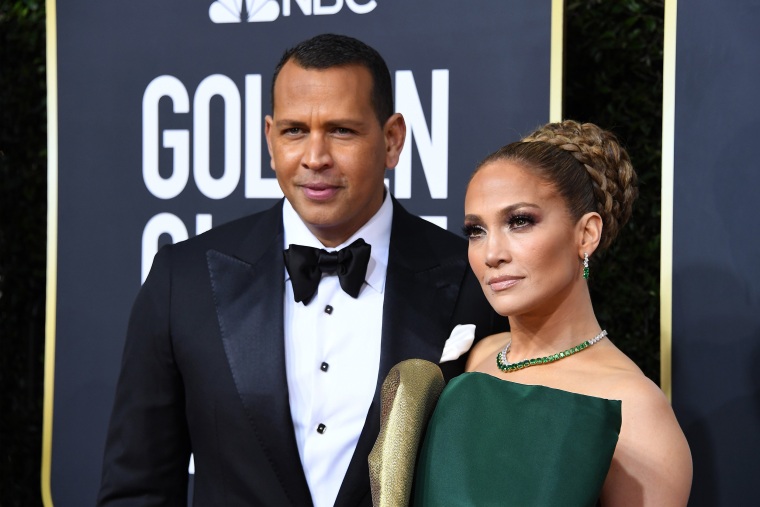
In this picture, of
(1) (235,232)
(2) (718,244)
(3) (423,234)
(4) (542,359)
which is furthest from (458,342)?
(2) (718,244)

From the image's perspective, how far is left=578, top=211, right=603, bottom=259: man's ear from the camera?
60.6 inches

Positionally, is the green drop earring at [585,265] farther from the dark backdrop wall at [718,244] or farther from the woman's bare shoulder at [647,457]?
the dark backdrop wall at [718,244]

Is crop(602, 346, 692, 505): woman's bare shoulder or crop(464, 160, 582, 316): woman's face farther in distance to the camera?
crop(464, 160, 582, 316): woman's face

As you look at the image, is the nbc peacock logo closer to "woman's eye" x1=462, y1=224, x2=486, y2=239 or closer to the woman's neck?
"woman's eye" x1=462, y1=224, x2=486, y2=239

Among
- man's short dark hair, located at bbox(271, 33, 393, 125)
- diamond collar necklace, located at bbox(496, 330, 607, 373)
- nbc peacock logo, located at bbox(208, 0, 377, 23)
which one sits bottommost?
diamond collar necklace, located at bbox(496, 330, 607, 373)

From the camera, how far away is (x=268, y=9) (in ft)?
8.30

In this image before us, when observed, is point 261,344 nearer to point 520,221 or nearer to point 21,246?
point 520,221

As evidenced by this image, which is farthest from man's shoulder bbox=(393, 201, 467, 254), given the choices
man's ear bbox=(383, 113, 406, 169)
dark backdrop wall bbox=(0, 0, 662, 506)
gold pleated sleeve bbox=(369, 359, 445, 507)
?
dark backdrop wall bbox=(0, 0, 662, 506)


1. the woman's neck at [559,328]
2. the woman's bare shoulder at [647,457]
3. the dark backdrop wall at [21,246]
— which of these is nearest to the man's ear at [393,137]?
the woman's neck at [559,328]

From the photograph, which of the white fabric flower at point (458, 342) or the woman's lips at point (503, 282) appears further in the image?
the white fabric flower at point (458, 342)

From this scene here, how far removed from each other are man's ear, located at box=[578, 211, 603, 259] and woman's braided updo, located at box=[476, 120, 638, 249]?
1cm

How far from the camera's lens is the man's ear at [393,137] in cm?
188

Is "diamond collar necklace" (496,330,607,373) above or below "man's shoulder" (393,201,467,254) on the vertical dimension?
below

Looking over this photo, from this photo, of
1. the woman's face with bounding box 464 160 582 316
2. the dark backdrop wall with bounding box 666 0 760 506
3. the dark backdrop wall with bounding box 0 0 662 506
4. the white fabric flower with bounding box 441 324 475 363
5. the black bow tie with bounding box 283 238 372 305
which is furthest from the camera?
the dark backdrop wall with bounding box 0 0 662 506
